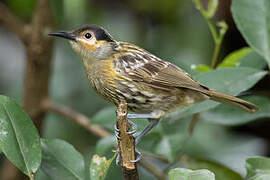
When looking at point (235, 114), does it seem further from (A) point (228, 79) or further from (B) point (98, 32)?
(B) point (98, 32)

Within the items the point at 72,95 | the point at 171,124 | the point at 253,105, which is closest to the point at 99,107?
the point at 72,95

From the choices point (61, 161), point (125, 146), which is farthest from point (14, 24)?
point (125, 146)

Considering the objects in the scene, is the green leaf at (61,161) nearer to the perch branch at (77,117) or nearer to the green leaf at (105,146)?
the green leaf at (105,146)

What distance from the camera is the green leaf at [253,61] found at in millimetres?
3606

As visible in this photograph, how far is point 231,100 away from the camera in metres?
3.40

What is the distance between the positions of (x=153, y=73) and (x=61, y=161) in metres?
0.86

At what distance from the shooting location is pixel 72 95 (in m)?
5.27

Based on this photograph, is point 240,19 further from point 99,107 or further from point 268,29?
point 99,107

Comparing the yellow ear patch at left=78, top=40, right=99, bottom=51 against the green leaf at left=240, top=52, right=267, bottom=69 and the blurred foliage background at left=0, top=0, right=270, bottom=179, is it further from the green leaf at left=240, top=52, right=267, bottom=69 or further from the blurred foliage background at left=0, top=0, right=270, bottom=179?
the blurred foliage background at left=0, top=0, right=270, bottom=179

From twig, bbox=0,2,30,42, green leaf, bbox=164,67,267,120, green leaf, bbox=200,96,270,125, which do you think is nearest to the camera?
green leaf, bbox=164,67,267,120

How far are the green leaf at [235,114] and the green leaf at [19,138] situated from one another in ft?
4.30

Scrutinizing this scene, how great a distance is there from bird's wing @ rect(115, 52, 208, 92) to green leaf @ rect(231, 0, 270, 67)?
391mm

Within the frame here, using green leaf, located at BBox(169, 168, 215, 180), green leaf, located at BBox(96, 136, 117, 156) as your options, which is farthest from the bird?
green leaf, located at BBox(169, 168, 215, 180)

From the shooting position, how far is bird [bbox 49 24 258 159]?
10.9 feet
